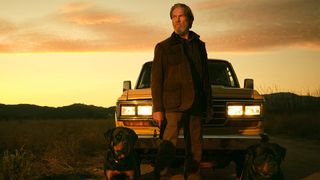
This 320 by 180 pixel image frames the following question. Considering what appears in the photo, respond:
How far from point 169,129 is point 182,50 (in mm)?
883

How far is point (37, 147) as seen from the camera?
47.8 feet

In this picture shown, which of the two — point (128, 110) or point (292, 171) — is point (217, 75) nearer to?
point (128, 110)

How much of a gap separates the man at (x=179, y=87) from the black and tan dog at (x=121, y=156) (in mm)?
608

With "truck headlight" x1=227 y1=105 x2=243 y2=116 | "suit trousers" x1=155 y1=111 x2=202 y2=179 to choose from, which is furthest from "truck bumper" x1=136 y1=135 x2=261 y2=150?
"suit trousers" x1=155 y1=111 x2=202 y2=179

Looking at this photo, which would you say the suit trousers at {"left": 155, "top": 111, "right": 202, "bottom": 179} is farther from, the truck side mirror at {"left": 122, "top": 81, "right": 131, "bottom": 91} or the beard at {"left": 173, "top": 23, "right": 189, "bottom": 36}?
the truck side mirror at {"left": 122, "top": 81, "right": 131, "bottom": 91}

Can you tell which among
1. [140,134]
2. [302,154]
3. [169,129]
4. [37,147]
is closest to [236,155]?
[140,134]

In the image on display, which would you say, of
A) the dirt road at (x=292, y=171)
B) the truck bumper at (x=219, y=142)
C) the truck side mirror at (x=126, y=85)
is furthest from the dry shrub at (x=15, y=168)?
the truck side mirror at (x=126, y=85)

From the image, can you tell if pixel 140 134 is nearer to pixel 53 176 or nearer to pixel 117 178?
pixel 117 178

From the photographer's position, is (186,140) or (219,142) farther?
(219,142)

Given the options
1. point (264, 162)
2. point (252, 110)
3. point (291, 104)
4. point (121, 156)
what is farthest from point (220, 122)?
point (291, 104)

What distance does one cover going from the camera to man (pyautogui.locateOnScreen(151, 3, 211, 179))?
5.55 meters

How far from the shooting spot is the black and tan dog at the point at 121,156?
6184mm

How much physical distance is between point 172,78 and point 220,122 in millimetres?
1703

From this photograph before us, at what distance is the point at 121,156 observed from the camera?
6176 mm
